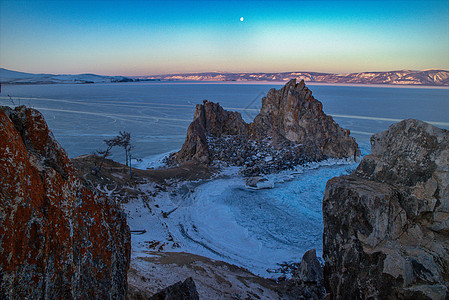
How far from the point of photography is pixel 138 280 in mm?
7449

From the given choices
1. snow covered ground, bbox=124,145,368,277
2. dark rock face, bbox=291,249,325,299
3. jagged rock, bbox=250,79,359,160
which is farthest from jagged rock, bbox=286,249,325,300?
jagged rock, bbox=250,79,359,160

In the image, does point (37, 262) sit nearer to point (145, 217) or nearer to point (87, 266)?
point (87, 266)

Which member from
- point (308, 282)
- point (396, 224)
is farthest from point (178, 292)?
point (308, 282)

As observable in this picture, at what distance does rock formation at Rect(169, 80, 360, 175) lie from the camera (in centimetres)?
2914

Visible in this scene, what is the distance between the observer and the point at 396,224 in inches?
272

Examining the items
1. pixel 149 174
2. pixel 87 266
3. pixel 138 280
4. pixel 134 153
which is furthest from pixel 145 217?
pixel 134 153

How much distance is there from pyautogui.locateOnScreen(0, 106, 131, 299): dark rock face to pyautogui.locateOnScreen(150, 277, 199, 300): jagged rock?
728 millimetres

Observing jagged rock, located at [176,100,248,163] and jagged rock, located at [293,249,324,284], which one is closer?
jagged rock, located at [293,249,324,284]

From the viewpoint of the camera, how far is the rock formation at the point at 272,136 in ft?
95.6

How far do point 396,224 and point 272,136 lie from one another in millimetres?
26383

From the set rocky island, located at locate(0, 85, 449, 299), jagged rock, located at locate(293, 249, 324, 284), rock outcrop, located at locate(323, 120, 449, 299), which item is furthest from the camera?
jagged rock, located at locate(293, 249, 324, 284)

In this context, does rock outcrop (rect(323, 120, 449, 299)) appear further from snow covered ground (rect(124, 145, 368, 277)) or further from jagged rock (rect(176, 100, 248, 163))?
jagged rock (rect(176, 100, 248, 163))

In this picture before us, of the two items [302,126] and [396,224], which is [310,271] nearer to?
[396,224]

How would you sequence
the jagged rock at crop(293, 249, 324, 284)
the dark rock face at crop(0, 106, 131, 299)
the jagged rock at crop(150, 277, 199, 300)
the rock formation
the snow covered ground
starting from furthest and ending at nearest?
the rock formation, the snow covered ground, the jagged rock at crop(293, 249, 324, 284), the jagged rock at crop(150, 277, 199, 300), the dark rock face at crop(0, 106, 131, 299)
